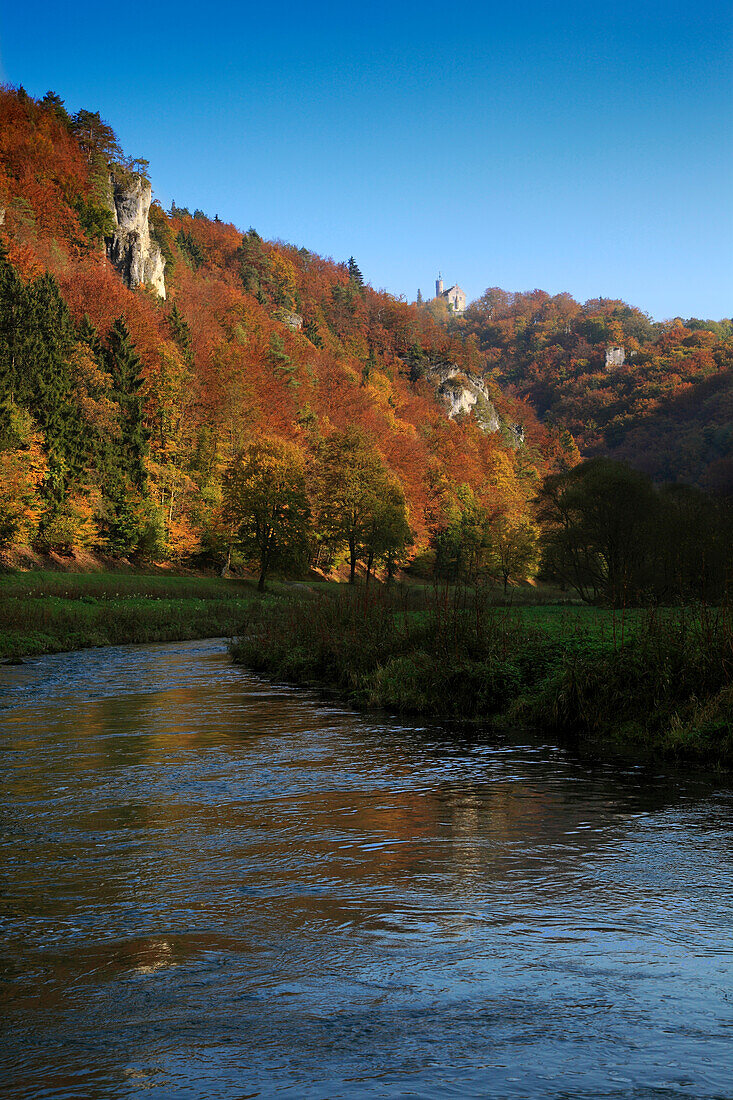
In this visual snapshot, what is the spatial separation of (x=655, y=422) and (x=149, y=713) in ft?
410

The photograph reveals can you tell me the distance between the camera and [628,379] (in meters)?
149

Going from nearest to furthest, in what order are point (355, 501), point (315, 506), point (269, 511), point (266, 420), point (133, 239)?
point (269, 511), point (355, 501), point (315, 506), point (266, 420), point (133, 239)

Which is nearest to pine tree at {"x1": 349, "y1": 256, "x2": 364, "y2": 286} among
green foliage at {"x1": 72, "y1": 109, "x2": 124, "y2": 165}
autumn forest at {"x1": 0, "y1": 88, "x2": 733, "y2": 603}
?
autumn forest at {"x1": 0, "y1": 88, "x2": 733, "y2": 603}

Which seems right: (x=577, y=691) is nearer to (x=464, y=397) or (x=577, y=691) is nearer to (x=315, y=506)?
(x=315, y=506)

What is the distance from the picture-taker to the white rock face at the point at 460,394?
15150cm

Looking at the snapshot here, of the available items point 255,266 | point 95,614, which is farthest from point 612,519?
point 255,266

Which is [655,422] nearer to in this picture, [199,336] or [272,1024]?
[199,336]

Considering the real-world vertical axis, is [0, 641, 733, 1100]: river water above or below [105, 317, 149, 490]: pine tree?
below

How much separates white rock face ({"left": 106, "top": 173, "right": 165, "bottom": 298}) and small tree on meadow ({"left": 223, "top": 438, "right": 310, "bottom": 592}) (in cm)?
4034

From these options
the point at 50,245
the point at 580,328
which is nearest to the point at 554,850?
the point at 50,245

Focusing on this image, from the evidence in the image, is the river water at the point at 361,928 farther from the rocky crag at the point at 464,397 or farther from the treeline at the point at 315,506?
the rocky crag at the point at 464,397

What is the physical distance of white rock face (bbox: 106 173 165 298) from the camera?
8906cm

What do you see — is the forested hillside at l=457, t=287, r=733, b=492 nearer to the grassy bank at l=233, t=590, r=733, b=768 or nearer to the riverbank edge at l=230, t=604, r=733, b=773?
the grassy bank at l=233, t=590, r=733, b=768

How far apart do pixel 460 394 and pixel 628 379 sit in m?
29.1
